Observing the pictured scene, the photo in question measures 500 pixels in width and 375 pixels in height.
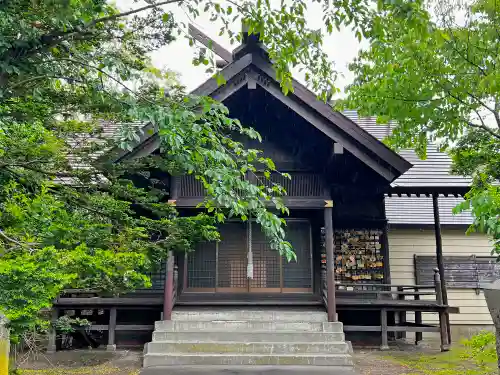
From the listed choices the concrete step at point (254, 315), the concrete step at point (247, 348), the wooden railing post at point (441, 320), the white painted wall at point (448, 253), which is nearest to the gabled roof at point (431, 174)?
the white painted wall at point (448, 253)

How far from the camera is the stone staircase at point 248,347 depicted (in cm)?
756

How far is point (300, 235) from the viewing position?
10.6m

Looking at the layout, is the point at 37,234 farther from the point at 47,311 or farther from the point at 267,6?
the point at 47,311

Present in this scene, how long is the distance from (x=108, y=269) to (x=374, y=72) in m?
4.77

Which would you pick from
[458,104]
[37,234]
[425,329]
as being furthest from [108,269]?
[425,329]

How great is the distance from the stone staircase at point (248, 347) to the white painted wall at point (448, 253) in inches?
203

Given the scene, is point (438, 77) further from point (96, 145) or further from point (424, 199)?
point (424, 199)

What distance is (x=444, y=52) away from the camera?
5.79 m

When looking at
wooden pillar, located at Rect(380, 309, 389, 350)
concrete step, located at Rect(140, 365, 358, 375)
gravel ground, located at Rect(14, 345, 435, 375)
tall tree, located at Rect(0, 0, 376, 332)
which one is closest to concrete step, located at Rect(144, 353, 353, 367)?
concrete step, located at Rect(140, 365, 358, 375)

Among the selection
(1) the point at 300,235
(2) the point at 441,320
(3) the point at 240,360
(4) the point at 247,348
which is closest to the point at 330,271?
(1) the point at 300,235

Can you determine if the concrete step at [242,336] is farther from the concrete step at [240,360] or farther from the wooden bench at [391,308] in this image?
the wooden bench at [391,308]

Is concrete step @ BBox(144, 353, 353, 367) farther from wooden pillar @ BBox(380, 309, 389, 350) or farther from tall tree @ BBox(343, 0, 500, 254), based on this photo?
tall tree @ BBox(343, 0, 500, 254)

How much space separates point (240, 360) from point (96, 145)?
4545mm

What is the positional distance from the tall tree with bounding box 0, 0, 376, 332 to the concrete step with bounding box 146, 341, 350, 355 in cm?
292
